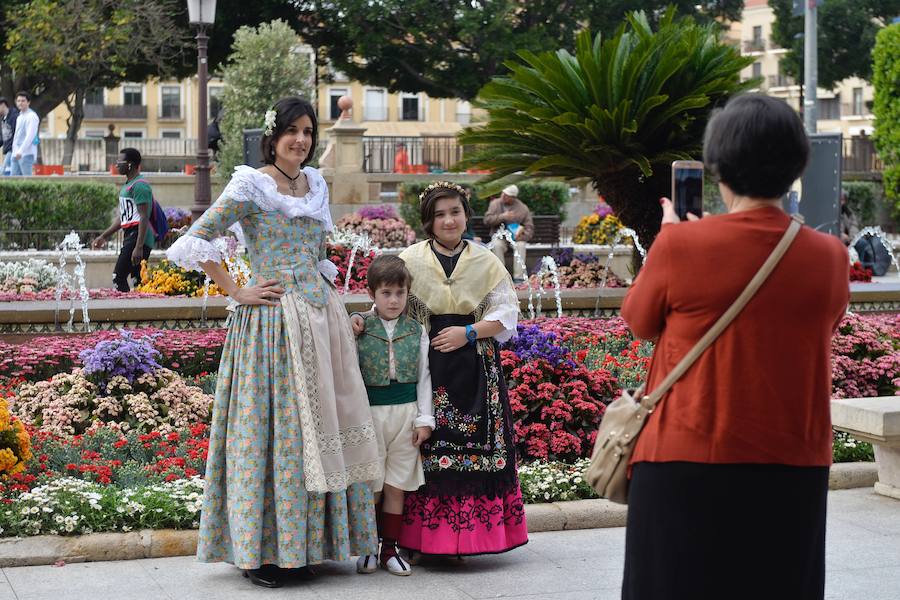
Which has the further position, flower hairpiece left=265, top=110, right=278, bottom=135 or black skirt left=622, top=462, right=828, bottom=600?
flower hairpiece left=265, top=110, right=278, bottom=135

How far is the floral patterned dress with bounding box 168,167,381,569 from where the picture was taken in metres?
4.96

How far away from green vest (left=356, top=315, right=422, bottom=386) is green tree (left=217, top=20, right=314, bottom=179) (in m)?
18.4

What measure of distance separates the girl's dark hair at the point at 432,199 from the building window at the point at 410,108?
226ft

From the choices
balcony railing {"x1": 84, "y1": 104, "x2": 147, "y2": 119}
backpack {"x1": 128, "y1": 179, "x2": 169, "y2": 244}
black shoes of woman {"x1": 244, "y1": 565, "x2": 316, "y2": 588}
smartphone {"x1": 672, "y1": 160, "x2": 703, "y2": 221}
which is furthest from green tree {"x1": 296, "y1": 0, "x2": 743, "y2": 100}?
balcony railing {"x1": 84, "y1": 104, "x2": 147, "y2": 119}

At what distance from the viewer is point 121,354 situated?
7605 mm

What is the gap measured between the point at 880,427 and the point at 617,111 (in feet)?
10.4

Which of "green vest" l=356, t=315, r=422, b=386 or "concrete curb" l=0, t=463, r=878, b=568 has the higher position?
"green vest" l=356, t=315, r=422, b=386

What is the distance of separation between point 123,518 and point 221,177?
17.8 meters

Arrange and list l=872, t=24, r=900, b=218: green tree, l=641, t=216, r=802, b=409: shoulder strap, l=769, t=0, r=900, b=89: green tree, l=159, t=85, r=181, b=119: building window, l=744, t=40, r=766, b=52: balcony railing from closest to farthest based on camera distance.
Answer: l=641, t=216, r=802, b=409: shoulder strap, l=872, t=24, r=900, b=218: green tree, l=769, t=0, r=900, b=89: green tree, l=159, t=85, r=181, b=119: building window, l=744, t=40, r=766, b=52: balcony railing

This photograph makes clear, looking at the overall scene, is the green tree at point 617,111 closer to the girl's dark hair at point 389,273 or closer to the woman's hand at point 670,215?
the girl's dark hair at point 389,273

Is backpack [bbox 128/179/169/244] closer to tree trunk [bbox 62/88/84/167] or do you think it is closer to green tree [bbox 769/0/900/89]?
tree trunk [bbox 62/88/84/167]

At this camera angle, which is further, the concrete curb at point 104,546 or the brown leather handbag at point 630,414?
the concrete curb at point 104,546

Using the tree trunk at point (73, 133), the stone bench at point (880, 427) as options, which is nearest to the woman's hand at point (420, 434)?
the stone bench at point (880, 427)

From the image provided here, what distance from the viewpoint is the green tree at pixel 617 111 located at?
9.00m
